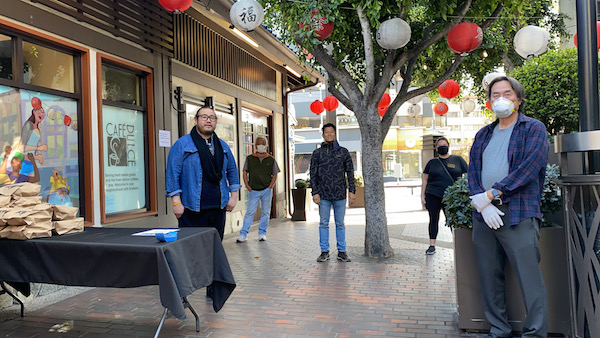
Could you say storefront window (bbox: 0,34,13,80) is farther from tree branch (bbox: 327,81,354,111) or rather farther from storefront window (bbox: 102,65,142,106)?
tree branch (bbox: 327,81,354,111)

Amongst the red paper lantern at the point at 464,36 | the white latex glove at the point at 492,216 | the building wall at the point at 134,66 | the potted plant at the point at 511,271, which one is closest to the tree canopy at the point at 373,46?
the red paper lantern at the point at 464,36

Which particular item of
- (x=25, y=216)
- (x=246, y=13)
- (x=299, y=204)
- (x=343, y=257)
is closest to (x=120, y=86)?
(x=246, y=13)

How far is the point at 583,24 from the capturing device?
3.23 meters

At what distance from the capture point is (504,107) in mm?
3408

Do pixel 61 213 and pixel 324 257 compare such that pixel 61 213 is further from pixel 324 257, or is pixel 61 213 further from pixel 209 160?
pixel 324 257

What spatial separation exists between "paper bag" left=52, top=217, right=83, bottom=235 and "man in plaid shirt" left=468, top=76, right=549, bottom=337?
315 cm

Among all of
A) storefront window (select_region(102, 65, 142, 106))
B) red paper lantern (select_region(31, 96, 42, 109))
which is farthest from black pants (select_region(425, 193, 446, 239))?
red paper lantern (select_region(31, 96, 42, 109))

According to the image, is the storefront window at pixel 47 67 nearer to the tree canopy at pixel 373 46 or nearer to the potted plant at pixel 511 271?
the tree canopy at pixel 373 46

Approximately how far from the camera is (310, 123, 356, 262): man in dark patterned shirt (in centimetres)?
665

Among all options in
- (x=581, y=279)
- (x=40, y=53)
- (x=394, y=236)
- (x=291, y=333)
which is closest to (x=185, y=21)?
(x=40, y=53)

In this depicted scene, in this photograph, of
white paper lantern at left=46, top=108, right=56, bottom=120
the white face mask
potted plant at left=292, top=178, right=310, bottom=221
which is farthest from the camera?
potted plant at left=292, top=178, right=310, bottom=221

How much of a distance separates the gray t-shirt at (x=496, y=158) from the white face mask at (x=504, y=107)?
12 cm

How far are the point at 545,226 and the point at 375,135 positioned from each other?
366 centimetres

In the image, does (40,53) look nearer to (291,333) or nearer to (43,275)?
(43,275)
